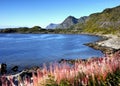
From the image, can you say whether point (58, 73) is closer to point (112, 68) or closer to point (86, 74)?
point (86, 74)

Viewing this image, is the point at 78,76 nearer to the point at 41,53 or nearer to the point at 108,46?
the point at 41,53

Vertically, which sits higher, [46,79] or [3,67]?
[46,79]

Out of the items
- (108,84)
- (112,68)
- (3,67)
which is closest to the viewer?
(108,84)

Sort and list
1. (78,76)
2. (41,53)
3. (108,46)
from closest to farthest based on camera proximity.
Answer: (78,76) < (41,53) < (108,46)

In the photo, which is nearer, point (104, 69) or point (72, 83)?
point (72, 83)

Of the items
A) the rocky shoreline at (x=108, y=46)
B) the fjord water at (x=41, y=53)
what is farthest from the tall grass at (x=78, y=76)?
the rocky shoreline at (x=108, y=46)

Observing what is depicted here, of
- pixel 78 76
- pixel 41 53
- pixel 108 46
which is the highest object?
pixel 78 76

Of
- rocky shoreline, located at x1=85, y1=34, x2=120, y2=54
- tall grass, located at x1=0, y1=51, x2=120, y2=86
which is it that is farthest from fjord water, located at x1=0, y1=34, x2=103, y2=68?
tall grass, located at x1=0, y1=51, x2=120, y2=86

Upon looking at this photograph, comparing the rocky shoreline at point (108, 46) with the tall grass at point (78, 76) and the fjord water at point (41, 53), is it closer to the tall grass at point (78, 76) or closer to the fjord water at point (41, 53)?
the fjord water at point (41, 53)

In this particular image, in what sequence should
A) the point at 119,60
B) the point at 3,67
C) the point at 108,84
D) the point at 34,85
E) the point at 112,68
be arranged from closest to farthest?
the point at 34,85, the point at 108,84, the point at 112,68, the point at 119,60, the point at 3,67

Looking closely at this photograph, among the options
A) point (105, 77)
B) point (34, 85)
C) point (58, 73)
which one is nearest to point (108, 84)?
point (105, 77)

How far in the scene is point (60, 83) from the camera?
28.7ft

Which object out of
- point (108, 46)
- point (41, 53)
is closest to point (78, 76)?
point (41, 53)

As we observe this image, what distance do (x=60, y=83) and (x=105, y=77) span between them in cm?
149
